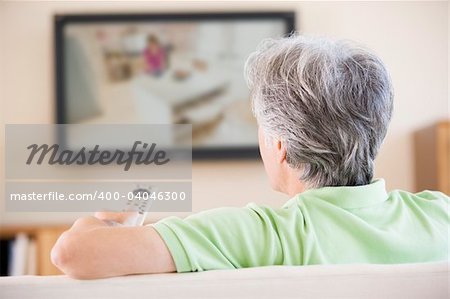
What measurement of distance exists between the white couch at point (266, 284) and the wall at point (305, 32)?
8.86 ft

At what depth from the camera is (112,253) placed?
94cm

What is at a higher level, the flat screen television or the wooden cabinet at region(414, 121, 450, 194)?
the flat screen television

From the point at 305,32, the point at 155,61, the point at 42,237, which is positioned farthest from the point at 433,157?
the point at 42,237

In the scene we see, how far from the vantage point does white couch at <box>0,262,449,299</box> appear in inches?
34.1

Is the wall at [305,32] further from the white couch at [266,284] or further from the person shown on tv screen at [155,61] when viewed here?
the white couch at [266,284]

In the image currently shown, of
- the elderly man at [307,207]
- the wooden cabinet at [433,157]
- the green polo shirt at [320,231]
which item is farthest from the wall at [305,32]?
the green polo shirt at [320,231]

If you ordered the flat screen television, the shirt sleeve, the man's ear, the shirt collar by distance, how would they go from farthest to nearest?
Result: the flat screen television, the man's ear, the shirt collar, the shirt sleeve

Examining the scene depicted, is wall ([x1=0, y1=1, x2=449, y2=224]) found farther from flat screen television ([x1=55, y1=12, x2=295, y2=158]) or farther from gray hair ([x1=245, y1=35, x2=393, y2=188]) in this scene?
gray hair ([x1=245, y1=35, x2=393, y2=188])

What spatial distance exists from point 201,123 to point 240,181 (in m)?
0.38

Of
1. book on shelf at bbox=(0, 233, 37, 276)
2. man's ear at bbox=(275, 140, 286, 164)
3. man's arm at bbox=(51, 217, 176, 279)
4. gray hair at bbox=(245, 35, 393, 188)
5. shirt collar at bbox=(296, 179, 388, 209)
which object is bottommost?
book on shelf at bbox=(0, 233, 37, 276)

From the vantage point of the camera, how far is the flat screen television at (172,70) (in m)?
3.60

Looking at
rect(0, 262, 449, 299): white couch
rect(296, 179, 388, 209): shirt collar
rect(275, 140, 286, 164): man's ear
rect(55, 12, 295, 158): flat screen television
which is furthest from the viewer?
rect(55, 12, 295, 158): flat screen television

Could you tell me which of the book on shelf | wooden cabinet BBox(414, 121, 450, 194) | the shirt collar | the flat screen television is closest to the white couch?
the shirt collar

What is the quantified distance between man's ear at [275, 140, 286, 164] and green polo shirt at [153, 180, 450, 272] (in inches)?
5.3
